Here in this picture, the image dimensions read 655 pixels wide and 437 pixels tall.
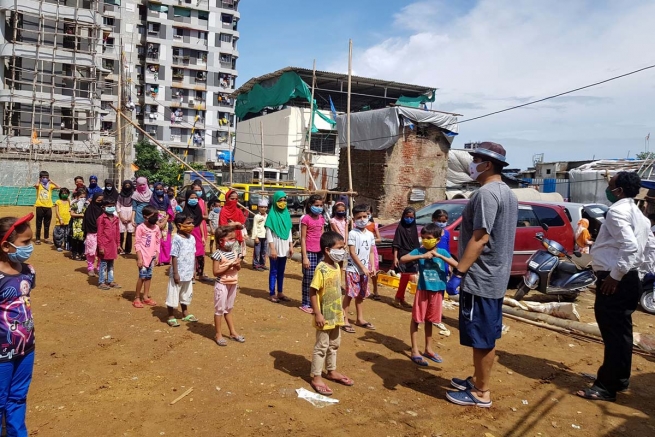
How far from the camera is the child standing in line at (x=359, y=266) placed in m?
5.90

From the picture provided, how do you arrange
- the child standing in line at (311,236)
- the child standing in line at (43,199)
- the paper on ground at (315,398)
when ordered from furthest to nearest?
the child standing in line at (43,199), the child standing in line at (311,236), the paper on ground at (315,398)

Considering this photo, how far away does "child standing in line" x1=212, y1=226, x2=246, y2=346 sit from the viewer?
5.27 meters

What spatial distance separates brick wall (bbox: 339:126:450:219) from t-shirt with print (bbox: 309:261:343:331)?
14.2 metres

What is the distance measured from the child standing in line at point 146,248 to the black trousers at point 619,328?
547 centimetres

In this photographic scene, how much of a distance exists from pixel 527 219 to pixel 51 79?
94.4ft

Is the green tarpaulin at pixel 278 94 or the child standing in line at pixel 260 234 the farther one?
the green tarpaulin at pixel 278 94

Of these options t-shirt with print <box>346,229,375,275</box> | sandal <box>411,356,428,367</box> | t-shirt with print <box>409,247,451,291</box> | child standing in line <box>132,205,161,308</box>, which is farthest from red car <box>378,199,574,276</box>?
child standing in line <box>132,205,161,308</box>

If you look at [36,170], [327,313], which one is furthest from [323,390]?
[36,170]

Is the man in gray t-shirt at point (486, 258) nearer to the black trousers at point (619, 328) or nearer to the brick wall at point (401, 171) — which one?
the black trousers at point (619, 328)

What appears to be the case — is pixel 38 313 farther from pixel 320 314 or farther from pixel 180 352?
pixel 320 314

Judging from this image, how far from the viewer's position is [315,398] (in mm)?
4059

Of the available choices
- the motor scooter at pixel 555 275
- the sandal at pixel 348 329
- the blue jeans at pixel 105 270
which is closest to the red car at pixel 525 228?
the motor scooter at pixel 555 275

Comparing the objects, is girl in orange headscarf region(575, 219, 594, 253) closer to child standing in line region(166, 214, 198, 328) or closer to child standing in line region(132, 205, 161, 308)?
child standing in line region(166, 214, 198, 328)

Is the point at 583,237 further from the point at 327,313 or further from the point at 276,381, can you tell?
the point at 276,381
